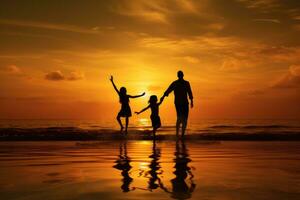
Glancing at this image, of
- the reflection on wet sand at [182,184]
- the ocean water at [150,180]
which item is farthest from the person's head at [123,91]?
the reflection on wet sand at [182,184]

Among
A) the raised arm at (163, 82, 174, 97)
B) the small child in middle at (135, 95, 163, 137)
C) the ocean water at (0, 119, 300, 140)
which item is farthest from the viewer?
the ocean water at (0, 119, 300, 140)

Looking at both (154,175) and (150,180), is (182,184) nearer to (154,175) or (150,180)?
(150,180)

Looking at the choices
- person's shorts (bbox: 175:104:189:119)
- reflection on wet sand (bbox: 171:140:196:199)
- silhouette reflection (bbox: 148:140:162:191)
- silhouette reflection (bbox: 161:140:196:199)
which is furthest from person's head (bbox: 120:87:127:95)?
silhouette reflection (bbox: 161:140:196:199)

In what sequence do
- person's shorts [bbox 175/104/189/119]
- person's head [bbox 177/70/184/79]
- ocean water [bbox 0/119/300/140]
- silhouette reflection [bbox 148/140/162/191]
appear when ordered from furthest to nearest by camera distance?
ocean water [bbox 0/119/300/140] < person's shorts [bbox 175/104/189/119] < person's head [bbox 177/70/184/79] < silhouette reflection [bbox 148/140/162/191]

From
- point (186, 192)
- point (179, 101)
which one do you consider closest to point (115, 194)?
point (186, 192)

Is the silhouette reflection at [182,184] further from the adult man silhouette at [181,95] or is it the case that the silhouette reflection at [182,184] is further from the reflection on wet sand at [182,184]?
the adult man silhouette at [181,95]

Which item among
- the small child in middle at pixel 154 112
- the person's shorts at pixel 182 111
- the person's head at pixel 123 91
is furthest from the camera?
the person's head at pixel 123 91

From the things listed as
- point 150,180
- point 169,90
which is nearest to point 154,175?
point 150,180

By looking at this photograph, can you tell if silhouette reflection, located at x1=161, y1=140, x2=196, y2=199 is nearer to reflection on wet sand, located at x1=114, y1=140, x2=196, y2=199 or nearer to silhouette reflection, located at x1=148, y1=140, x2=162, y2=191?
reflection on wet sand, located at x1=114, y1=140, x2=196, y2=199

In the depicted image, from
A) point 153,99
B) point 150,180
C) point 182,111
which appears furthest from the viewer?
point 153,99

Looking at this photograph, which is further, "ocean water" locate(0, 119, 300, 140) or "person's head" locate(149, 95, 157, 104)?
"ocean water" locate(0, 119, 300, 140)

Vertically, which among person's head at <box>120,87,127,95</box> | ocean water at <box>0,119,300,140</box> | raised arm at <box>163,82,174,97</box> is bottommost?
ocean water at <box>0,119,300,140</box>

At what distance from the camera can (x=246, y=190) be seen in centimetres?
479

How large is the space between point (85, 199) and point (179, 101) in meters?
11.3
